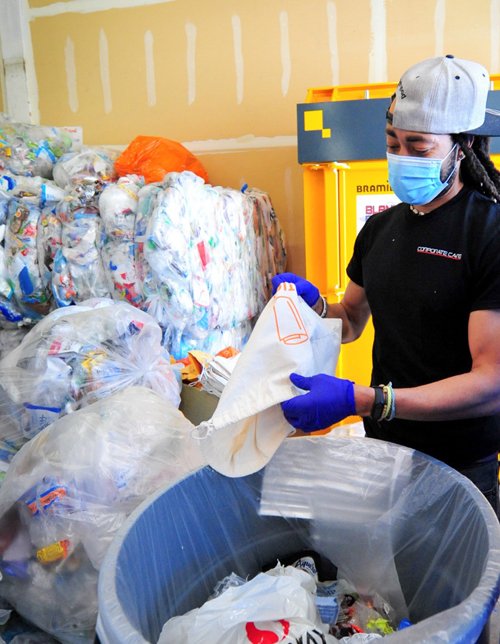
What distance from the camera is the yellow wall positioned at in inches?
128

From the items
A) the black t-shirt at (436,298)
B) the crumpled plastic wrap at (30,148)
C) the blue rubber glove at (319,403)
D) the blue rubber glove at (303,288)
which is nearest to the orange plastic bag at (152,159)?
the crumpled plastic wrap at (30,148)

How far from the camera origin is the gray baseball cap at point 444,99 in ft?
3.83

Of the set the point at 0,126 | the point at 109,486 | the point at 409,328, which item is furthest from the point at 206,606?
the point at 0,126

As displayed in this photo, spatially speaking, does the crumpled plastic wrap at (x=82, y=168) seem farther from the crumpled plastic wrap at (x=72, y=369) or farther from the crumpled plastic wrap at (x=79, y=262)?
the crumpled plastic wrap at (x=72, y=369)

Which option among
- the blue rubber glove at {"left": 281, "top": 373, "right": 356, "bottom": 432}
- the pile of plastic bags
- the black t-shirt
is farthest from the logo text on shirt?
the pile of plastic bags

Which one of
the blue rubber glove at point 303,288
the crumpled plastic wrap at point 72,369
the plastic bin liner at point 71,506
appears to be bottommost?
the plastic bin liner at point 71,506

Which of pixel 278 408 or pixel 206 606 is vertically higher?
pixel 278 408

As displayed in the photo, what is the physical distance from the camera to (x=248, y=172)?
12.1 ft

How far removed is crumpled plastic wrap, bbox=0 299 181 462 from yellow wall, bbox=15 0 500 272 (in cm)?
199

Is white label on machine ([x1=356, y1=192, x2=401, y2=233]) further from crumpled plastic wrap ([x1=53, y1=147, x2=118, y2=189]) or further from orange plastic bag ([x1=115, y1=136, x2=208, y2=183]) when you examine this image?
crumpled plastic wrap ([x1=53, y1=147, x2=118, y2=189])

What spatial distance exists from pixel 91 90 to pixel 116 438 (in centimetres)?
322

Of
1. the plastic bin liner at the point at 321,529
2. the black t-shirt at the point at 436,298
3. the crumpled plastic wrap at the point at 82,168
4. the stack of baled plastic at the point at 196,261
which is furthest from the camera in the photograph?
the crumpled plastic wrap at the point at 82,168

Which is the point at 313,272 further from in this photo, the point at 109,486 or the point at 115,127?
the point at 115,127

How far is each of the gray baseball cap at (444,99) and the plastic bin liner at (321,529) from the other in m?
0.67
